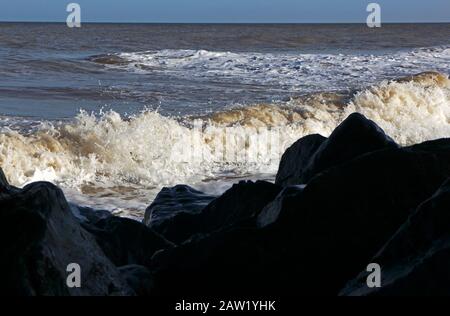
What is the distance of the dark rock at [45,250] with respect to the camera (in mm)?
2967

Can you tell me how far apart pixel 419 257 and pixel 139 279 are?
1.26m

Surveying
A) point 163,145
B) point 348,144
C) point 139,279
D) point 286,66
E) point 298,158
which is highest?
point 286,66

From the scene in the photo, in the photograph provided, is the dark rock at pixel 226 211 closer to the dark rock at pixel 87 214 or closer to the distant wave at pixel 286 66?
the dark rock at pixel 87 214

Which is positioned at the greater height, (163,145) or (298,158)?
(298,158)

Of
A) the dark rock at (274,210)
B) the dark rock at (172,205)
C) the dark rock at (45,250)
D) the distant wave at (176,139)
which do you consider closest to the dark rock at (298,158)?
the dark rock at (172,205)

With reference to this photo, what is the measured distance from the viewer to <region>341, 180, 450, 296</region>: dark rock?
9.89ft

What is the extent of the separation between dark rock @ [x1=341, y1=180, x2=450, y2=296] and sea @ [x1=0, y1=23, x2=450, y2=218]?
15.2 ft

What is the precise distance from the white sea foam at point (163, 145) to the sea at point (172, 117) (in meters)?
0.02

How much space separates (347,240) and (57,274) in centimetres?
140

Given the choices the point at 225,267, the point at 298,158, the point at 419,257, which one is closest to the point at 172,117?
the point at 298,158

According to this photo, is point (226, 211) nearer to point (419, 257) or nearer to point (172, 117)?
point (419, 257)

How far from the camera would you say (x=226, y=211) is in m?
4.86

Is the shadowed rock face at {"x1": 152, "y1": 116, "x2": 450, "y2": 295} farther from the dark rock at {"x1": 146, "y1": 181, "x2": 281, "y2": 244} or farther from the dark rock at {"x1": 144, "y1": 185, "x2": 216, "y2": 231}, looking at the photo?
the dark rock at {"x1": 144, "y1": 185, "x2": 216, "y2": 231}

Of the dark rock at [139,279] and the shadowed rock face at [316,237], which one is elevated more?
the shadowed rock face at [316,237]
